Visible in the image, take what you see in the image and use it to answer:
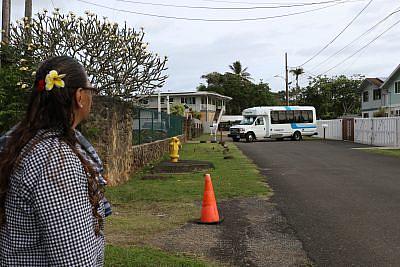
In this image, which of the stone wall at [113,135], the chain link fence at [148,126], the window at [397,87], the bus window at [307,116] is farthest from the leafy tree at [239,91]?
the stone wall at [113,135]

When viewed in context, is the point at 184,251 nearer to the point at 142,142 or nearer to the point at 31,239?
the point at 31,239

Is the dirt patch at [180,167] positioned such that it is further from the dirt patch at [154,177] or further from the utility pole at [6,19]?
the utility pole at [6,19]

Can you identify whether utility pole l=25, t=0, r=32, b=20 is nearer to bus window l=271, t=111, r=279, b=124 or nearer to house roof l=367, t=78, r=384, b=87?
bus window l=271, t=111, r=279, b=124

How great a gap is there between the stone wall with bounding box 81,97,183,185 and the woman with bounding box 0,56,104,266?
8.83 meters

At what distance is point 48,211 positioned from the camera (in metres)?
1.88

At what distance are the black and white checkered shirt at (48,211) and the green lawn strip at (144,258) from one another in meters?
3.38

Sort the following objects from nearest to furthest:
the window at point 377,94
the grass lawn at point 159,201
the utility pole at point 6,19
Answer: the grass lawn at point 159,201 < the utility pole at point 6,19 < the window at point 377,94

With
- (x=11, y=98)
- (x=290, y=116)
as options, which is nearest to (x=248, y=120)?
(x=290, y=116)

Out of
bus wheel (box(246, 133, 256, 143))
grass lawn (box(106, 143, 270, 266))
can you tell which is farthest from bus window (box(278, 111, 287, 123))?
grass lawn (box(106, 143, 270, 266))

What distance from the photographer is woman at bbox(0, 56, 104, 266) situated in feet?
6.23

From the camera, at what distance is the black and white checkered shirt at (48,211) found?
1.89m

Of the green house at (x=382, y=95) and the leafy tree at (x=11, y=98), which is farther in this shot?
the green house at (x=382, y=95)

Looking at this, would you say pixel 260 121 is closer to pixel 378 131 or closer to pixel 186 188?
pixel 378 131

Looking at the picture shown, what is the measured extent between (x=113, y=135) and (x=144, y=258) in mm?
6405
